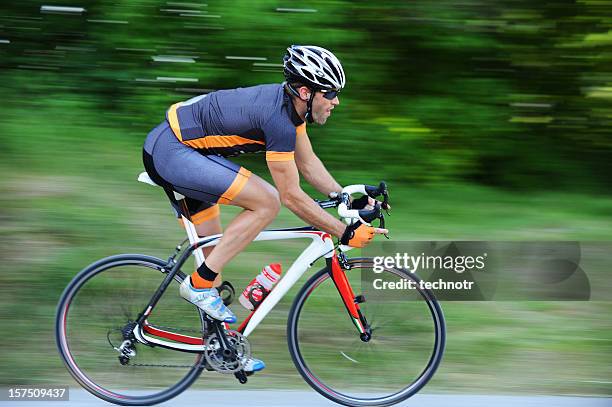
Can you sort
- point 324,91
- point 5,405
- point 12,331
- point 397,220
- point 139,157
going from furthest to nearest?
point 139,157 → point 397,220 → point 12,331 → point 5,405 → point 324,91

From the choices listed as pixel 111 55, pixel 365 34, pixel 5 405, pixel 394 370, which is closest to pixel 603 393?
pixel 394 370

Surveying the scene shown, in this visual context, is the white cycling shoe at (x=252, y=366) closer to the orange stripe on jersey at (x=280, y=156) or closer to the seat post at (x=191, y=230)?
the seat post at (x=191, y=230)

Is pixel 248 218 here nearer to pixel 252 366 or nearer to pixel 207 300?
pixel 207 300

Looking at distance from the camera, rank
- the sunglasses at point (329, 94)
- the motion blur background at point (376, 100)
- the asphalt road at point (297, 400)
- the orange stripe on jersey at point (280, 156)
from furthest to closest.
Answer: the motion blur background at point (376, 100)
the asphalt road at point (297, 400)
the sunglasses at point (329, 94)
the orange stripe on jersey at point (280, 156)

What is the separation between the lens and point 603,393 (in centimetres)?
474

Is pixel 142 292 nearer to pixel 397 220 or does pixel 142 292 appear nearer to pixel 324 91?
pixel 324 91

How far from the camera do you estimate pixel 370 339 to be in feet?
15.2

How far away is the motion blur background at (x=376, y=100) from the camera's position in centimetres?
674

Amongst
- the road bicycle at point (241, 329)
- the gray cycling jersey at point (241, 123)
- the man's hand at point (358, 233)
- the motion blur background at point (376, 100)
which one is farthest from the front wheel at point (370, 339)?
the motion blur background at point (376, 100)

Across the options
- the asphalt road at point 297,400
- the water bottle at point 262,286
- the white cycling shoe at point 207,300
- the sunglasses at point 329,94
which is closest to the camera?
the sunglasses at point 329,94

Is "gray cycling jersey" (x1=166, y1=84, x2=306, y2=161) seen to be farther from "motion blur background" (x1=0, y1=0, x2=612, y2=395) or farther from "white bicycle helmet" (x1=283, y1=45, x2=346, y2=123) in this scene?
"motion blur background" (x1=0, y1=0, x2=612, y2=395)

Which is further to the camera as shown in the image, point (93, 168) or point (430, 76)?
point (430, 76)

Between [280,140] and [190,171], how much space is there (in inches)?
18.8

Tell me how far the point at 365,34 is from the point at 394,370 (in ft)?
11.8
